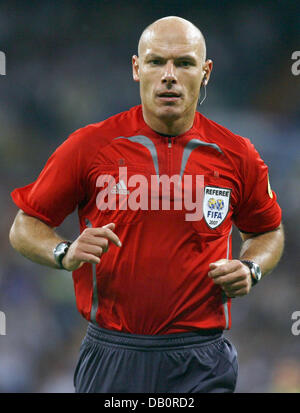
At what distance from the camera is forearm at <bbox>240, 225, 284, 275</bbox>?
2779mm

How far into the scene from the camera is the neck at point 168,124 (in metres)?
2.61

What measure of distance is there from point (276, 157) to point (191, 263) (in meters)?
3.24

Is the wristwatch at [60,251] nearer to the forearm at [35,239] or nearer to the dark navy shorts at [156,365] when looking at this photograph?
the forearm at [35,239]

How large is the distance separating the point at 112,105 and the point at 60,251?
320 centimetres

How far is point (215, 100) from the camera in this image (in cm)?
554

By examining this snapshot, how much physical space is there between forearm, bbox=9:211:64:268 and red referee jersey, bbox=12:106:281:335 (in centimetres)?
4

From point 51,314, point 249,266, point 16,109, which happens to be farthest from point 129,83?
point 249,266

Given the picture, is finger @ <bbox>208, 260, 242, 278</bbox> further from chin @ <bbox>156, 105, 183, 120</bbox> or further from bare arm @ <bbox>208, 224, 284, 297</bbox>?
chin @ <bbox>156, 105, 183, 120</bbox>

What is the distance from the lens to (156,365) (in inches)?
95.2
